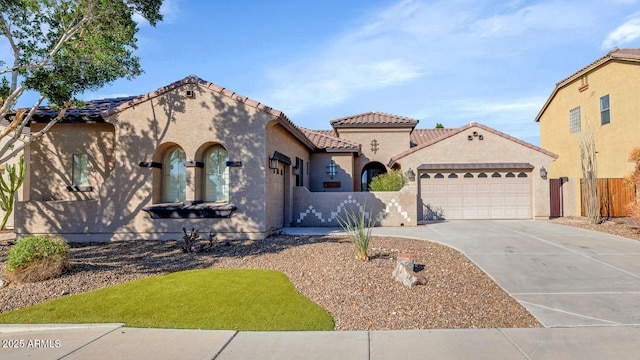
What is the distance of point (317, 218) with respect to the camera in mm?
15430

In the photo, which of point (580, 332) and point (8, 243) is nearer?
point (580, 332)

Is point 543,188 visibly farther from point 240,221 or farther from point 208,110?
point 208,110

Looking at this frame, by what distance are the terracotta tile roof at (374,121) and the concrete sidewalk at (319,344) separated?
17.9 meters

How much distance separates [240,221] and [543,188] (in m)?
14.7

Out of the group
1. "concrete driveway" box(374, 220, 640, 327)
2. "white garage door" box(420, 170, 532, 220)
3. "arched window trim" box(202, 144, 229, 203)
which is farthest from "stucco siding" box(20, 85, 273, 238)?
"white garage door" box(420, 170, 532, 220)

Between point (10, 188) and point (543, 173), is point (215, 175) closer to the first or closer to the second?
point (10, 188)

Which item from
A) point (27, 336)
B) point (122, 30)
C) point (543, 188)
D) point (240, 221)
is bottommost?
point (27, 336)

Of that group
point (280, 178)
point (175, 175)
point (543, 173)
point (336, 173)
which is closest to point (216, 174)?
point (175, 175)

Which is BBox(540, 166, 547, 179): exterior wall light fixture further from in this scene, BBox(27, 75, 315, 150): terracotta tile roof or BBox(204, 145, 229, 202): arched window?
BBox(204, 145, 229, 202): arched window

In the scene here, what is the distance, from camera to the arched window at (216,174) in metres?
12.2

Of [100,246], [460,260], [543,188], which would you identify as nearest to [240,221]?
[100,246]

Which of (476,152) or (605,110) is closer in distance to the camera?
(605,110)

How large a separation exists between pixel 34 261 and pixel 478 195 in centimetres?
1739

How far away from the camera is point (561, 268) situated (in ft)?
26.2
